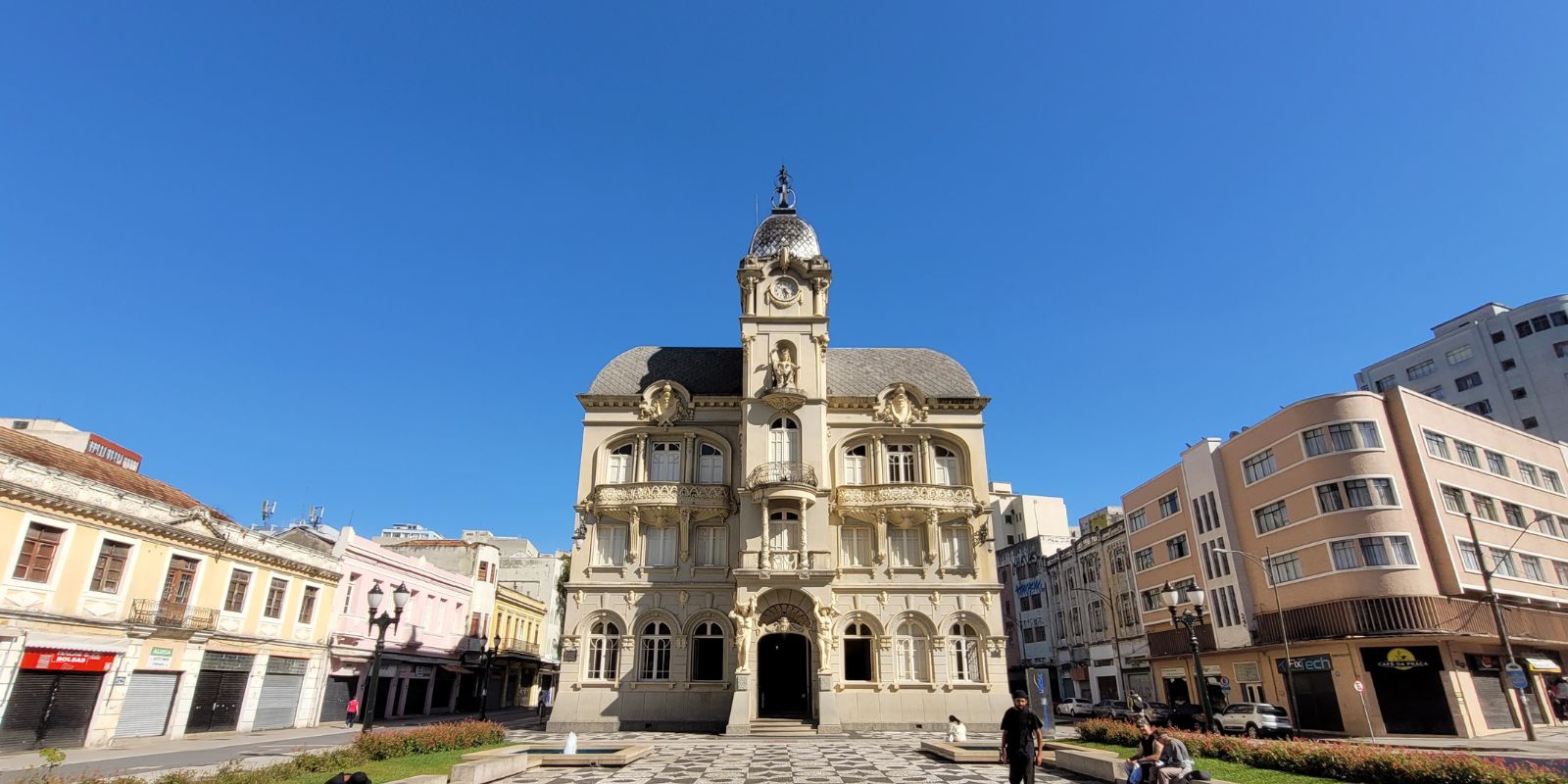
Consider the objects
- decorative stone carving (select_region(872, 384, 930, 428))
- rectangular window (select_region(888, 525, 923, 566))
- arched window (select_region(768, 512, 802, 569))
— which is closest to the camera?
arched window (select_region(768, 512, 802, 569))

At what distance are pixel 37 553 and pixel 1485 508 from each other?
193 feet

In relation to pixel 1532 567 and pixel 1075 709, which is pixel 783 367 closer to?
pixel 1075 709

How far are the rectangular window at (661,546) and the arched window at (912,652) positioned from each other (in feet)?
35.5

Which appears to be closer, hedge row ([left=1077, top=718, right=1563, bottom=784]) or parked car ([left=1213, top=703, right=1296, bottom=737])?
hedge row ([left=1077, top=718, right=1563, bottom=784])

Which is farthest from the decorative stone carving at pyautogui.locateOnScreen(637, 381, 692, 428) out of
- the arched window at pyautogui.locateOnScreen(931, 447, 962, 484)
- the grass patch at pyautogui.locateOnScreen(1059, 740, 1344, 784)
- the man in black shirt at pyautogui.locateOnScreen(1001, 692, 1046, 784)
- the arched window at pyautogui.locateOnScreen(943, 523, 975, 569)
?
the man in black shirt at pyautogui.locateOnScreen(1001, 692, 1046, 784)

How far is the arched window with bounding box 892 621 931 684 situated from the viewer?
1312 inches

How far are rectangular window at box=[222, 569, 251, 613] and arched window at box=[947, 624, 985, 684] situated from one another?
29.6 metres

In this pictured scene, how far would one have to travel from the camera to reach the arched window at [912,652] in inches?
1312

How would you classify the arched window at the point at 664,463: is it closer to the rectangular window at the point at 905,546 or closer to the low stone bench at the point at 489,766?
the rectangular window at the point at 905,546

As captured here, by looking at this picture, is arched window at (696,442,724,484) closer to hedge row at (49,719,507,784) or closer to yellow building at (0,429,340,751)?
hedge row at (49,719,507,784)

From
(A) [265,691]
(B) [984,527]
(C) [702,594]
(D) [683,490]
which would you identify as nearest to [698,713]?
(C) [702,594]

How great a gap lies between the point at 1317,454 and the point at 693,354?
30.5 metres

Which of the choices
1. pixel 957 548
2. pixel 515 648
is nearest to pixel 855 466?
pixel 957 548

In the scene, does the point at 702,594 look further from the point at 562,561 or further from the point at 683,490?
the point at 562,561
